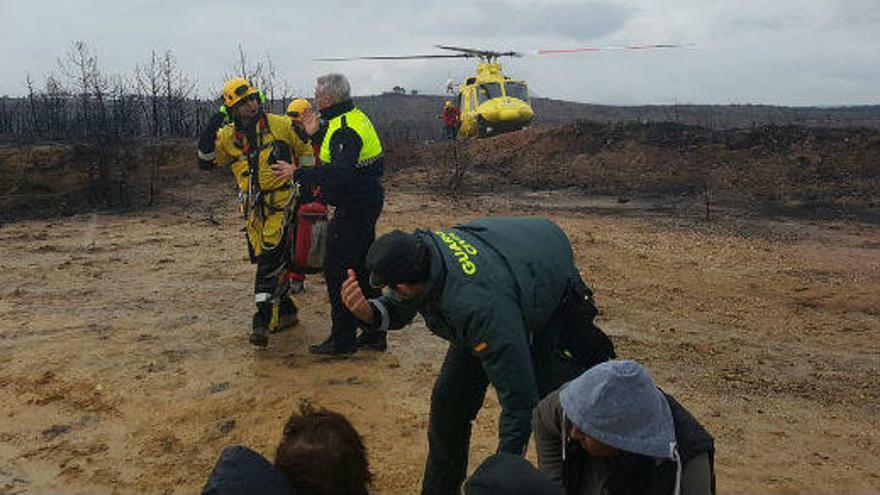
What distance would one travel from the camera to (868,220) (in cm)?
1241

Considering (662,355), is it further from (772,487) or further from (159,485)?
(159,485)

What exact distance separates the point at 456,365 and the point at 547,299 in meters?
0.56

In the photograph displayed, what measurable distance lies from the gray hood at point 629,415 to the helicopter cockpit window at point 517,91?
20.0m

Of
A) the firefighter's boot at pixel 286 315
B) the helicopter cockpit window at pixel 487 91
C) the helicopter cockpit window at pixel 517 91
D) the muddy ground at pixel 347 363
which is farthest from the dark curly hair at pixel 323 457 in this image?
the helicopter cockpit window at pixel 517 91

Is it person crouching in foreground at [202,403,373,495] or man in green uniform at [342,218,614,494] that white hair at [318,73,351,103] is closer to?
man in green uniform at [342,218,614,494]

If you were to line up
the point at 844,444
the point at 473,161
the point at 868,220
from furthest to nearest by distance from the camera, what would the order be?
the point at 473,161
the point at 868,220
the point at 844,444

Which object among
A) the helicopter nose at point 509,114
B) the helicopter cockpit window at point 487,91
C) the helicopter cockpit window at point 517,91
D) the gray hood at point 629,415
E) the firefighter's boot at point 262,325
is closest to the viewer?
the gray hood at point 629,415

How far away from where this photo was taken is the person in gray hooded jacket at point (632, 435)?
7.22 ft

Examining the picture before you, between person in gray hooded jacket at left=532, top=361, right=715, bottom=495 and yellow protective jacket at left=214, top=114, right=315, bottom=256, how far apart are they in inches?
153

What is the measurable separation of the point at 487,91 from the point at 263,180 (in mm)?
16412

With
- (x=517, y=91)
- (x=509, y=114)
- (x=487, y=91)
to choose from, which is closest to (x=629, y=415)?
(x=509, y=114)

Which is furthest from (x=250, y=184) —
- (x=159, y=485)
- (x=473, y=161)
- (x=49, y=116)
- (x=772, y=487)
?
(x=49, y=116)

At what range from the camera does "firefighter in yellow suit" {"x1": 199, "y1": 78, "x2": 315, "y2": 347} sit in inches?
228

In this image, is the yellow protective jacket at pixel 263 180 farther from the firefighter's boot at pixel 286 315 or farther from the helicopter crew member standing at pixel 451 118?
the helicopter crew member standing at pixel 451 118
